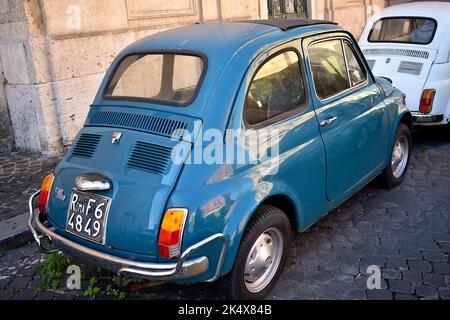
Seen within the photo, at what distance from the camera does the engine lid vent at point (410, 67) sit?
589cm

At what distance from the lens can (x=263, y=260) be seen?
3.14m

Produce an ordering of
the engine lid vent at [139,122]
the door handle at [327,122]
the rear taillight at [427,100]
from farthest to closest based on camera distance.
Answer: the rear taillight at [427,100] < the door handle at [327,122] < the engine lid vent at [139,122]

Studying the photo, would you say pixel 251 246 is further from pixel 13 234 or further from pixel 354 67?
pixel 13 234

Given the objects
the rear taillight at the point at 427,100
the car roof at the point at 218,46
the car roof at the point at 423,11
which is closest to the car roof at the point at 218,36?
the car roof at the point at 218,46

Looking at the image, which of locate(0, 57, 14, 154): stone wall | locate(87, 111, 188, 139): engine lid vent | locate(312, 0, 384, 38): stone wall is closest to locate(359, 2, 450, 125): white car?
locate(87, 111, 188, 139): engine lid vent

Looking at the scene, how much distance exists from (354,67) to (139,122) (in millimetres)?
2147

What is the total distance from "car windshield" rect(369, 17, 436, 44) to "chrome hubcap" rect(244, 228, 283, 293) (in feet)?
14.1

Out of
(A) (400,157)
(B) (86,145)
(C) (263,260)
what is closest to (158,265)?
(C) (263,260)

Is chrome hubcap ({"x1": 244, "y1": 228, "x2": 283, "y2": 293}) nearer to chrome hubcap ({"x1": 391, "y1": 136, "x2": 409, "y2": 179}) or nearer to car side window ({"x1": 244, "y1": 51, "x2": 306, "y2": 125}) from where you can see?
car side window ({"x1": 244, "y1": 51, "x2": 306, "y2": 125})

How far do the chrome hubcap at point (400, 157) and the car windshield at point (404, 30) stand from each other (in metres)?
1.94

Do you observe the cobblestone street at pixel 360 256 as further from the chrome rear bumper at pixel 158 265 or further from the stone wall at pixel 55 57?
the stone wall at pixel 55 57

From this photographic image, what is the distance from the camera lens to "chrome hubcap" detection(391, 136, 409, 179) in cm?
491

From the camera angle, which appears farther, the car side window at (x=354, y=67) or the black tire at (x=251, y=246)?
the car side window at (x=354, y=67)
